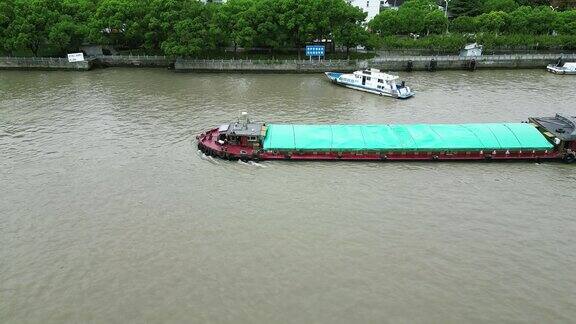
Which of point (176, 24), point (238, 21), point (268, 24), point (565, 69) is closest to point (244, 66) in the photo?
point (238, 21)

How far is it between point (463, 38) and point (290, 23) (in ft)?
84.1

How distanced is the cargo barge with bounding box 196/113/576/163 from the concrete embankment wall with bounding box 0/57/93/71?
36.2 meters

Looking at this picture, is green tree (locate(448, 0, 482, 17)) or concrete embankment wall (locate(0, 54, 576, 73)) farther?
green tree (locate(448, 0, 482, 17))

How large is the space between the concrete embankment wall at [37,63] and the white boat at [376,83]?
3287 centimetres

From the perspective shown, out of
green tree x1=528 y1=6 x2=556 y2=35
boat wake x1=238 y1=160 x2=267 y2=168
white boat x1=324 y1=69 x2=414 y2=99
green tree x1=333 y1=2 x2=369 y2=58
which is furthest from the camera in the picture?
green tree x1=528 y1=6 x2=556 y2=35

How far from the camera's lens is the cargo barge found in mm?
30391

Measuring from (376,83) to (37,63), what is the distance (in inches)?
1695

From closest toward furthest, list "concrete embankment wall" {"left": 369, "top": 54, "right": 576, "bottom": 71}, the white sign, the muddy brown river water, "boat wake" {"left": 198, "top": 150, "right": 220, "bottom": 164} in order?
the muddy brown river water
"boat wake" {"left": 198, "top": 150, "right": 220, "bottom": 164}
the white sign
"concrete embankment wall" {"left": 369, "top": 54, "right": 576, "bottom": 71}

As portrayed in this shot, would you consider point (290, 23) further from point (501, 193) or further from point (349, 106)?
point (501, 193)

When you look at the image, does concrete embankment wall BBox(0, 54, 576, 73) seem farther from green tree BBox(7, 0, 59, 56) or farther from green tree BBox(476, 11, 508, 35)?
green tree BBox(476, 11, 508, 35)

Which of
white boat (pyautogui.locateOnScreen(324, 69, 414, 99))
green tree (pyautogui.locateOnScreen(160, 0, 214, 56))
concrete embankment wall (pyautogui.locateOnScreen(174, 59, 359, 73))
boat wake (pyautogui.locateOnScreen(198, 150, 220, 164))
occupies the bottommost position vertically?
boat wake (pyautogui.locateOnScreen(198, 150, 220, 164))

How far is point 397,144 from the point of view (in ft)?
100

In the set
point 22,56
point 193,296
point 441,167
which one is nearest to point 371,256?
point 193,296

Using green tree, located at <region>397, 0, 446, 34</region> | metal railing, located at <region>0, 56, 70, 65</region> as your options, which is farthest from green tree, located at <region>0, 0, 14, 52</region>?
green tree, located at <region>397, 0, 446, 34</region>
